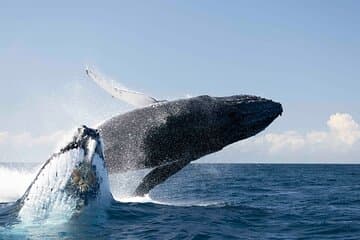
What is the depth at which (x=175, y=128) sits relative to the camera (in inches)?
475

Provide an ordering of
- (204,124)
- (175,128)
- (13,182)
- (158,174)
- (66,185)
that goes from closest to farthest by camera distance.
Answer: (66,185) < (175,128) < (204,124) < (158,174) < (13,182)

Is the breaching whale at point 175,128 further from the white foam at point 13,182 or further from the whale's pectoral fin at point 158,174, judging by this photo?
the white foam at point 13,182

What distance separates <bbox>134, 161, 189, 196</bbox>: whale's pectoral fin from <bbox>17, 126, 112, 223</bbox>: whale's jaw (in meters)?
3.98

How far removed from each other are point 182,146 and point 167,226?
2.79 metres

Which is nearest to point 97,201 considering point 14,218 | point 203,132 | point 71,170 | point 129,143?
point 71,170

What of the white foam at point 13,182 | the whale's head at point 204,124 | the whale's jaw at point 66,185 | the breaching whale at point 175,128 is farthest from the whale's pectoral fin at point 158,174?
the white foam at point 13,182

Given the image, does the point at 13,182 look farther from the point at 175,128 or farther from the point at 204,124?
the point at 204,124

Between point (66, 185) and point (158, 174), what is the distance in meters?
4.60

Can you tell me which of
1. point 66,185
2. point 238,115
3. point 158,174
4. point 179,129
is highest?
point 238,115

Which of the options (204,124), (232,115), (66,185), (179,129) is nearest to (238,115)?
(232,115)

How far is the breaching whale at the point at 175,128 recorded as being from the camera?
39.5 feet

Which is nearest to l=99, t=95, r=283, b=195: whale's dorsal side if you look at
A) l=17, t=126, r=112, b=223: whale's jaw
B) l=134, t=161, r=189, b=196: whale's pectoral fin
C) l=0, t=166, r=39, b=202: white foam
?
l=134, t=161, r=189, b=196: whale's pectoral fin

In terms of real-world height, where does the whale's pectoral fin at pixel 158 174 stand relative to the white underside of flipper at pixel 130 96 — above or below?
below

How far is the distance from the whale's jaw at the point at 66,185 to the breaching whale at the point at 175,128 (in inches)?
126
